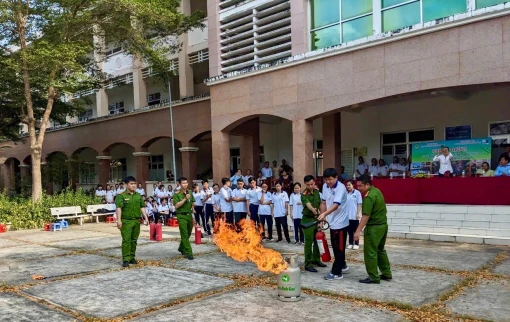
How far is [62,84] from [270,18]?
8265 millimetres

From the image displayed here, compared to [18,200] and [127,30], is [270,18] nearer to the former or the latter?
[127,30]

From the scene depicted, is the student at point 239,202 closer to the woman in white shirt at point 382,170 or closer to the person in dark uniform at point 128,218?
the person in dark uniform at point 128,218

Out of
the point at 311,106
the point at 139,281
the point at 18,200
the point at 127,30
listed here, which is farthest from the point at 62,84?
the point at 139,281

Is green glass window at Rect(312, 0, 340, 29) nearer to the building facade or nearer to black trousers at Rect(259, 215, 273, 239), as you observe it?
the building facade

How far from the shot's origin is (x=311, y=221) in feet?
25.3

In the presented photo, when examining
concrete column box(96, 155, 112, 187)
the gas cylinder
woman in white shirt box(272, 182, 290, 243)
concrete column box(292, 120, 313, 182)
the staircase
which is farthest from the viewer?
concrete column box(96, 155, 112, 187)

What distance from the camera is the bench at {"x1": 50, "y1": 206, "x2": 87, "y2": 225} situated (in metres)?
16.9

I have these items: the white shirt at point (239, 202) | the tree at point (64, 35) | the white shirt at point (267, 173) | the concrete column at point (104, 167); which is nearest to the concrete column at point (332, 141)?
the white shirt at point (267, 173)

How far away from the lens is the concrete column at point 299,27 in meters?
15.0

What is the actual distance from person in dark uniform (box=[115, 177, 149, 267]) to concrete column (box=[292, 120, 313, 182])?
24.2 feet

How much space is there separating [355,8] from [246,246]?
28.5 feet

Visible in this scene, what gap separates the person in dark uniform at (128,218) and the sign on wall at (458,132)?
11.9 m

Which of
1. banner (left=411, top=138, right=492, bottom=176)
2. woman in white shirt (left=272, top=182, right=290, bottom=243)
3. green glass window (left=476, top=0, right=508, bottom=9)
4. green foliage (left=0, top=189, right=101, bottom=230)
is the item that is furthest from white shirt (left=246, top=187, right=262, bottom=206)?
green foliage (left=0, top=189, right=101, bottom=230)

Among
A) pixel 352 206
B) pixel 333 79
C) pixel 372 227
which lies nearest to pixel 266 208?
pixel 352 206
